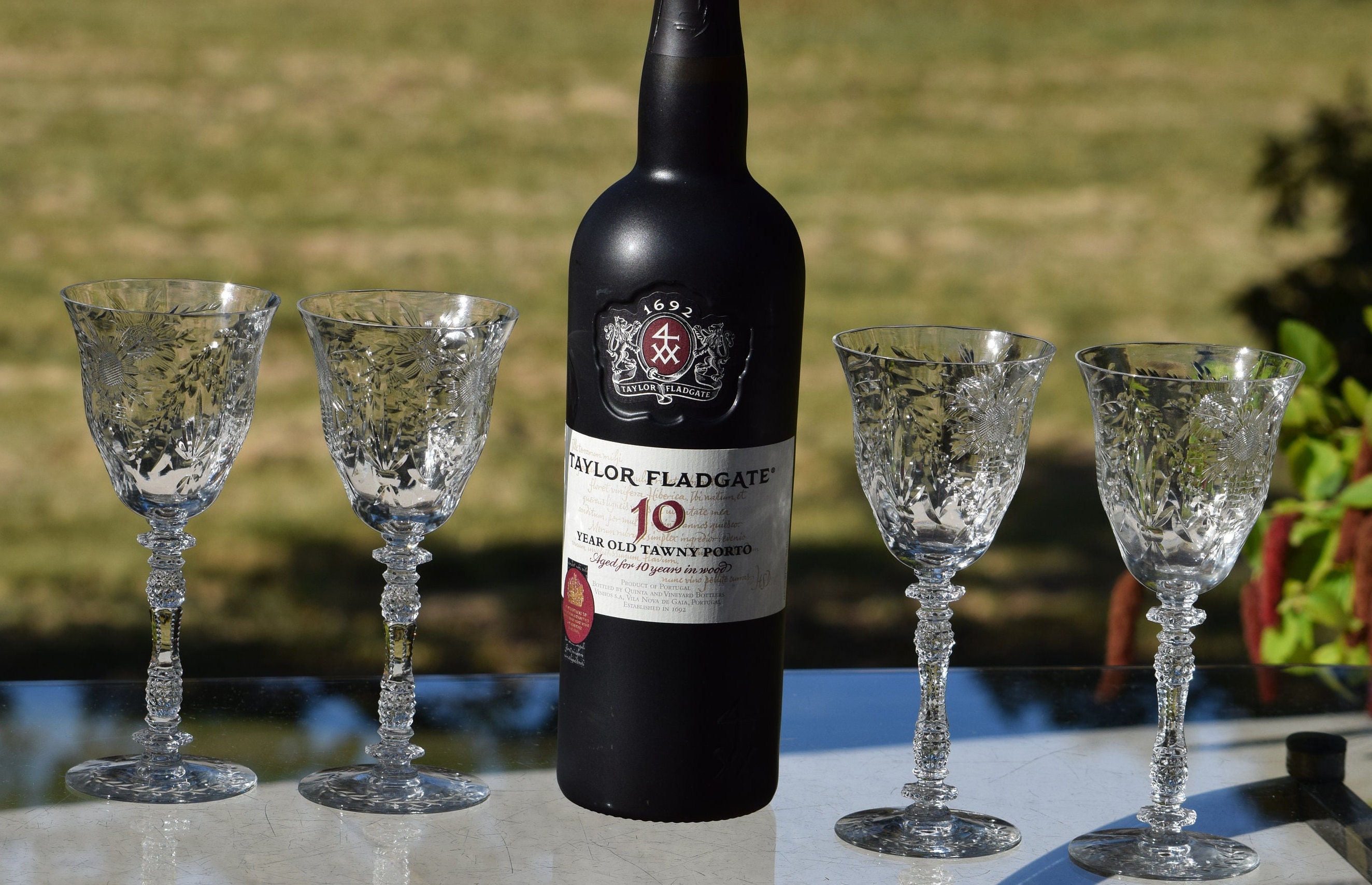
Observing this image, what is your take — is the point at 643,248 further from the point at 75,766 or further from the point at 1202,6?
the point at 1202,6

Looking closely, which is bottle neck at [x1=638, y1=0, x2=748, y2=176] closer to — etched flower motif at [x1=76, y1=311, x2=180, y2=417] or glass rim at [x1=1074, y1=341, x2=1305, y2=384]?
glass rim at [x1=1074, y1=341, x2=1305, y2=384]

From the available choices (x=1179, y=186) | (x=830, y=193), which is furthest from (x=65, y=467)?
(x=1179, y=186)

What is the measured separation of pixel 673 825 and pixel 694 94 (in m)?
0.69

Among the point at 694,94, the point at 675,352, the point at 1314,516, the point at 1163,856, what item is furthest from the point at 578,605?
the point at 1314,516

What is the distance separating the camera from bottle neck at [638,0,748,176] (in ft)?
5.16

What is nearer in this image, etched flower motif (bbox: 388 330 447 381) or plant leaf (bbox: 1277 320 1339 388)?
etched flower motif (bbox: 388 330 447 381)

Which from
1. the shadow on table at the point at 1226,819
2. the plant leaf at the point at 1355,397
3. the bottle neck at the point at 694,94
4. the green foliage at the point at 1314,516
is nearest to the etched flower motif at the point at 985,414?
the bottle neck at the point at 694,94

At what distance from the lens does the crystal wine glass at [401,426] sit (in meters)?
1.58

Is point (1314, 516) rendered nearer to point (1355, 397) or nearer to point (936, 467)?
point (1355, 397)

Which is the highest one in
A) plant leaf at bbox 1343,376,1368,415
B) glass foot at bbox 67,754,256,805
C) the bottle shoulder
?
the bottle shoulder

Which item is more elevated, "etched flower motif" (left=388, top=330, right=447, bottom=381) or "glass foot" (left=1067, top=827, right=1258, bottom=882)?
"etched flower motif" (left=388, top=330, right=447, bottom=381)

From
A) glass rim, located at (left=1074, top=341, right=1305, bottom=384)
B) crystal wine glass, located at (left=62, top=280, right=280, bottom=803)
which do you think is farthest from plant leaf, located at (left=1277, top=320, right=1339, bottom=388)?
crystal wine glass, located at (left=62, top=280, right=280, bottom=803)

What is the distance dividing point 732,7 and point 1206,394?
1.84 ft

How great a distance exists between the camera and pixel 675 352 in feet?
5.08
